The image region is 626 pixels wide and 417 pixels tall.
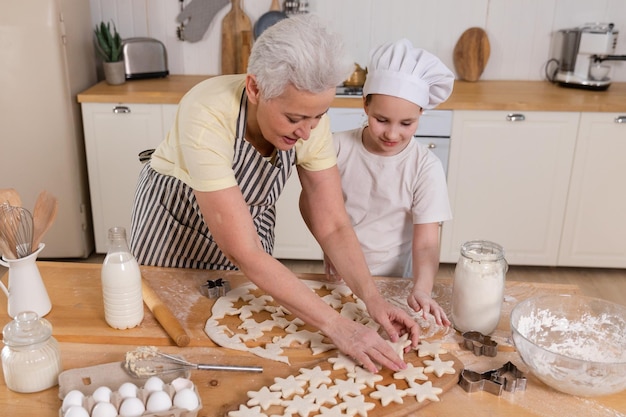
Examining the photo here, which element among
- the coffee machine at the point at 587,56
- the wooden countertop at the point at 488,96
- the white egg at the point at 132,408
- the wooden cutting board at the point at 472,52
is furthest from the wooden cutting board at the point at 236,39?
the white egg at the point at 132,408

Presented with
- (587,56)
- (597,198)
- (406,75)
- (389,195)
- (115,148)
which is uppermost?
(406,75)

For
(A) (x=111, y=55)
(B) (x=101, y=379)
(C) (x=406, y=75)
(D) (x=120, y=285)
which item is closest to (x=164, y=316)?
(D) (x=120, y=285)

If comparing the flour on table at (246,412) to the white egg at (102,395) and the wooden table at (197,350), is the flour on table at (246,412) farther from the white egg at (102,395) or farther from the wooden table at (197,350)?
the white egg at (102,395)

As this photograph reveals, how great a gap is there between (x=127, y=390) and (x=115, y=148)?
2.06m

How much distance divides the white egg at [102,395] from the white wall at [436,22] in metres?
2.43

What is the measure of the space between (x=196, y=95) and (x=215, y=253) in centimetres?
46

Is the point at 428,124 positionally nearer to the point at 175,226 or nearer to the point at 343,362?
the point at 175,226

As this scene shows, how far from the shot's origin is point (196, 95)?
4.28 feet

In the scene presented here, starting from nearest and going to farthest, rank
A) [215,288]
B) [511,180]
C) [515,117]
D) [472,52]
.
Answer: [215,288]
[515,117]
[511,180]
[472,52]

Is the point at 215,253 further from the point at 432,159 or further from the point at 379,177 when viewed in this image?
the point at 432,159

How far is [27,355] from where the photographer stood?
1.06 metres

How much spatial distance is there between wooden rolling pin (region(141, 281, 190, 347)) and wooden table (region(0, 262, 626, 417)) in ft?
0.06

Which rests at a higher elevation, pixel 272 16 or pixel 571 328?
pixel 272 16

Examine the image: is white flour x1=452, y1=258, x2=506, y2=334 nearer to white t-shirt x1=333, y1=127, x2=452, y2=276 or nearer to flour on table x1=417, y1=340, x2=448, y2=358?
flour on table x1=417, y1=340, x2=448, y2=358
